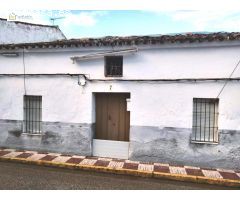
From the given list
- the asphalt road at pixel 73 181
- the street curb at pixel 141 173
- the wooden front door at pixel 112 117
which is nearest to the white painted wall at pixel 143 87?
the wooden front door at pixel 112 117

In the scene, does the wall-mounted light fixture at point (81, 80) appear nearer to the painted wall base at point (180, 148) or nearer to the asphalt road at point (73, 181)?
the painted wall base at point (180, 148)

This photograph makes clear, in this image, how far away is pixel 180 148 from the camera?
324 inches

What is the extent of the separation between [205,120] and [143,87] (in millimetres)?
2367

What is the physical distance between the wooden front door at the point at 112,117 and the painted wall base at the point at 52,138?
Result: 0.51m

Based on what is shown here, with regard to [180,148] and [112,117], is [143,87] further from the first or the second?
[180,148]

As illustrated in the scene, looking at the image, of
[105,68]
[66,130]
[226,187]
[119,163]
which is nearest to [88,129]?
[66,130]

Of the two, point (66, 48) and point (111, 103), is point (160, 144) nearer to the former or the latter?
point (111, 103)

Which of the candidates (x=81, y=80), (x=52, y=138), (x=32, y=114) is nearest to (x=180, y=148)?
(x=81, y=80)

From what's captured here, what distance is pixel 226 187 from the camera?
6.72 metres

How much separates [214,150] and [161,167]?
5.97ft

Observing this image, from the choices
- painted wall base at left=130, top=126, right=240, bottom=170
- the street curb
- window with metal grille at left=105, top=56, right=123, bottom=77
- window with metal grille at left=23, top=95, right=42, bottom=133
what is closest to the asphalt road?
the street curb

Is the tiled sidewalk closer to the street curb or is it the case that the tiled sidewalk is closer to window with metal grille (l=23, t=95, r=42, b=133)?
the street curb

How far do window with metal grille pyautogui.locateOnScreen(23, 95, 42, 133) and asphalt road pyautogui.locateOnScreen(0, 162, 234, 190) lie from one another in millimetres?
2332
